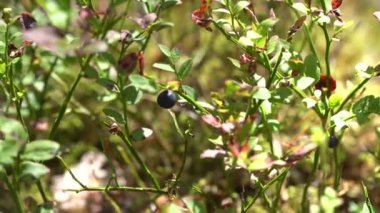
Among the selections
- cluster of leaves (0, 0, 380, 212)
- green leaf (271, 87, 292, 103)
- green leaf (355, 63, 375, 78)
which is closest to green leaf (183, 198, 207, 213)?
cluster of leaves (0, 0, 380, 212)

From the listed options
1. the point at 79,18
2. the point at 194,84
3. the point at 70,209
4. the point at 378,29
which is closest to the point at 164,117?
the point at 194,84

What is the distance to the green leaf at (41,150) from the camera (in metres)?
0.84

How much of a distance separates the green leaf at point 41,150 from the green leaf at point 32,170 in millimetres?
25

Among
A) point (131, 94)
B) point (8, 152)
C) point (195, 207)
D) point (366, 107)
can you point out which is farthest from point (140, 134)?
point (366, 107)

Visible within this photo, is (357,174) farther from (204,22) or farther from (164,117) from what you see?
(204,22)

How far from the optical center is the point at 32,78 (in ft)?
4.77

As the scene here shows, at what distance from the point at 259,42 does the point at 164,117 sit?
0.99m

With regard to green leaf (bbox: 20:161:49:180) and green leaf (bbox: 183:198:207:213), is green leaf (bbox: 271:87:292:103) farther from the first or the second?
green leaf (bbox: 20:161:49:180)

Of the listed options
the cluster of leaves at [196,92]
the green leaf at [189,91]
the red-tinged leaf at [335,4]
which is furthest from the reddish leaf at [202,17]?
the red-tinged leaf at [335,4]

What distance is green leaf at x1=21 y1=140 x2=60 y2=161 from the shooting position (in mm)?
837

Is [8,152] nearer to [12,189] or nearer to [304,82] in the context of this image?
[12,189]

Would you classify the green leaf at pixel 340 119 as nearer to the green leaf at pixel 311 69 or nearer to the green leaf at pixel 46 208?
the green leaf at pixel 311 69

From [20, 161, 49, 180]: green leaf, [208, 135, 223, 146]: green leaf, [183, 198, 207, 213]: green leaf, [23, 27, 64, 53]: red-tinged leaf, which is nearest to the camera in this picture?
[23, 27, 64, 53]: red-tinged leaf

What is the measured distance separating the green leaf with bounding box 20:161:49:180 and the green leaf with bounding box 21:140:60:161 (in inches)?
1.0
